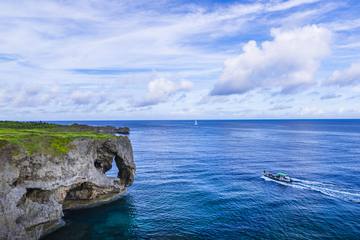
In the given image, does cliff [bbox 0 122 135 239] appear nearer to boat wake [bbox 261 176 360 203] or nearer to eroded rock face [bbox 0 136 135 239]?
eroded rock face [bbox 0 136 135 239]

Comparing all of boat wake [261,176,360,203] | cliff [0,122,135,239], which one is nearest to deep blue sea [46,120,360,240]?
boat wake [261,176,360,203]

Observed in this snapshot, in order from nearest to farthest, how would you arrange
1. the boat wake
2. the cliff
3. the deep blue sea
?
the cliff → the deep blue sea → the boat wake

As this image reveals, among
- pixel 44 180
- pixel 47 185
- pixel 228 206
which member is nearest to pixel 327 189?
pixel 228 206

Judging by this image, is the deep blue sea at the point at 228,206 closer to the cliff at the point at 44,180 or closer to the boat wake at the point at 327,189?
the boat wake at the point at 327,189

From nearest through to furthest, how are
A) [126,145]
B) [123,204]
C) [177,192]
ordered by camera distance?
[123,204] → [126,145] → [177,192]

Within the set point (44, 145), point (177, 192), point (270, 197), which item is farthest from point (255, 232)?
point (44, 145)

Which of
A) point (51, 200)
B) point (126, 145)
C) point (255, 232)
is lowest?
point (255, 232)

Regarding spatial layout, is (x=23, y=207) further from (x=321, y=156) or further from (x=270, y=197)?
(x=321, y=156)

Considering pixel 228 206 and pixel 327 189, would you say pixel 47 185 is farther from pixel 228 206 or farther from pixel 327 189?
pixel 327 189
